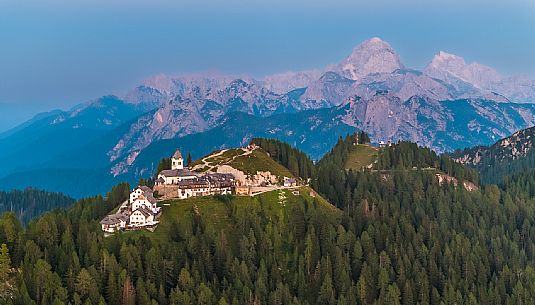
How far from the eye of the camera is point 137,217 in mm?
164375

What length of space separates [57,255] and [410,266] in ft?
298

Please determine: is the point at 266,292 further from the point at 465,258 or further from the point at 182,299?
the point at 465,258

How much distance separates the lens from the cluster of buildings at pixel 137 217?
16350cm

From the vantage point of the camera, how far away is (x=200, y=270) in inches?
5999

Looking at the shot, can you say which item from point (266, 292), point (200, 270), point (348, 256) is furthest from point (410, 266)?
point (200, 270)

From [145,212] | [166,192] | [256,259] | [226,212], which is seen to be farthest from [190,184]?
[256,259]

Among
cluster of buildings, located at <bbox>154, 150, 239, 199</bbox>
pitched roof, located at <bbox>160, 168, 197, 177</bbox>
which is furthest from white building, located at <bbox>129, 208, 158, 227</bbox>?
pitched roof, located at <bbox>160, 168, 197, 177</bbox>

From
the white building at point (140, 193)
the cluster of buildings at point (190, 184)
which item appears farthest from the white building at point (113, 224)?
the cluster of buildings at point (190, 184)

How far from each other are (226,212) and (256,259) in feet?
68.6

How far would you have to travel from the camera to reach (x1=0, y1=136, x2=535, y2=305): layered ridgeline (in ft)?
453

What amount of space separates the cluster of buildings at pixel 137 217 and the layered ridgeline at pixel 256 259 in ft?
9.73

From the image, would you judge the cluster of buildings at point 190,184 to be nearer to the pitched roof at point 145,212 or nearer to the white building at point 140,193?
the white building at point 140,193

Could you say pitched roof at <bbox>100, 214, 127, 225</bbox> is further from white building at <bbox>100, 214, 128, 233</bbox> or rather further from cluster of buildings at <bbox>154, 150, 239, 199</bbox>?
cluster of buildings at <bbox>154, 150, 239, 199</bbox>

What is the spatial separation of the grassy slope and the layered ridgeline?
31 centimetres
